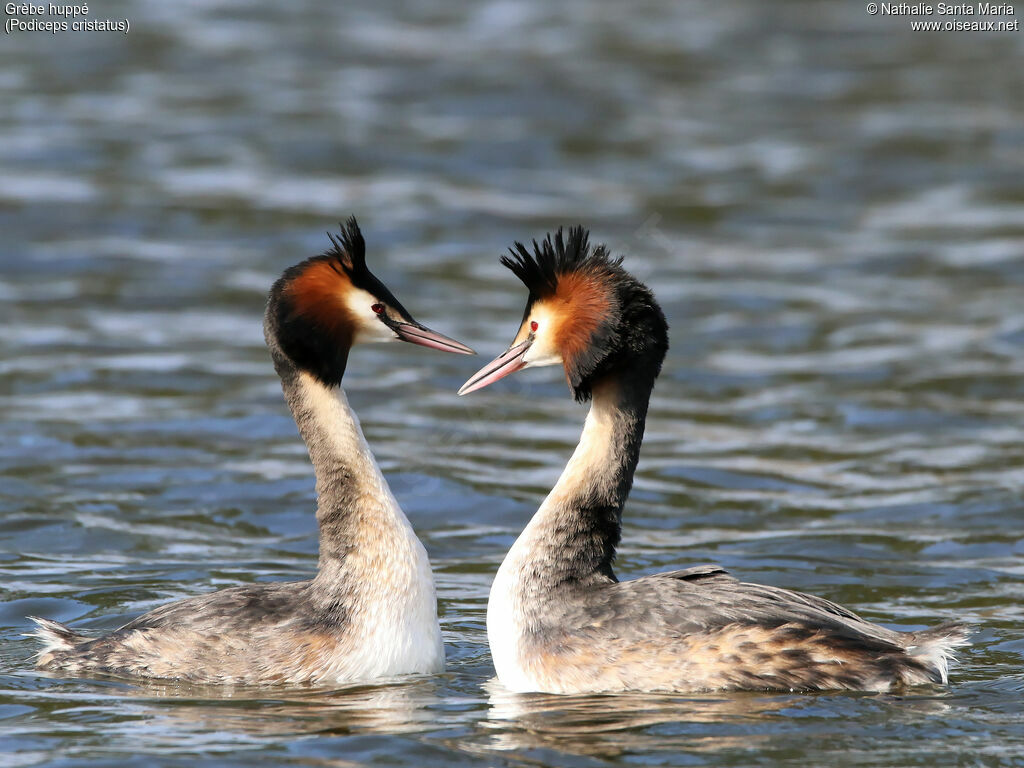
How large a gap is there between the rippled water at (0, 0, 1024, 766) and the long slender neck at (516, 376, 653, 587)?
664 millimetres

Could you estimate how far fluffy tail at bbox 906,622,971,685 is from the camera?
24.4 ft

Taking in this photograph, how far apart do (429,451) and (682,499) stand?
196cm

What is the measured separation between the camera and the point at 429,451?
12.8m

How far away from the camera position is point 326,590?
320 inches

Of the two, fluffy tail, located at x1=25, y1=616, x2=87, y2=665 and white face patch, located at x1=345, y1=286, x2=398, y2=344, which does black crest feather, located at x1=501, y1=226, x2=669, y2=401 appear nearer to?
white face patch, located at x1=345, y1=286, x2=398, y2=344

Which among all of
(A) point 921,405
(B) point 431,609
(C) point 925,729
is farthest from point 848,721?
(A) point 921,405

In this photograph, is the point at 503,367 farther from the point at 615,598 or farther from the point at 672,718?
the point at 672,718

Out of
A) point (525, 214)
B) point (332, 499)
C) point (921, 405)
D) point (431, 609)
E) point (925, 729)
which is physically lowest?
point (925, 729)

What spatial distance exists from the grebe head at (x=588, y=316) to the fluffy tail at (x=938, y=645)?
1652 mm

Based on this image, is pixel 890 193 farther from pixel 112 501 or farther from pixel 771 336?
pixel 112 501

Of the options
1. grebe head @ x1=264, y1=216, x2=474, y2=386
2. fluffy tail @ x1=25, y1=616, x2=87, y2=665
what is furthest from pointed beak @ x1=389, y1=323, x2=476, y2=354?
fluffy tail @ x1=25, y1=616, x2=87, y2=665

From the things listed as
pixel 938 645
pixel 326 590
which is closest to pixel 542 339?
pixel 326 590

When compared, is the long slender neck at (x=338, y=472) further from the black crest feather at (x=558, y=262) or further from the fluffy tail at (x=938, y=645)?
the fluffy tail at (x=938, y=645)

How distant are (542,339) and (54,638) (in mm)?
2596
